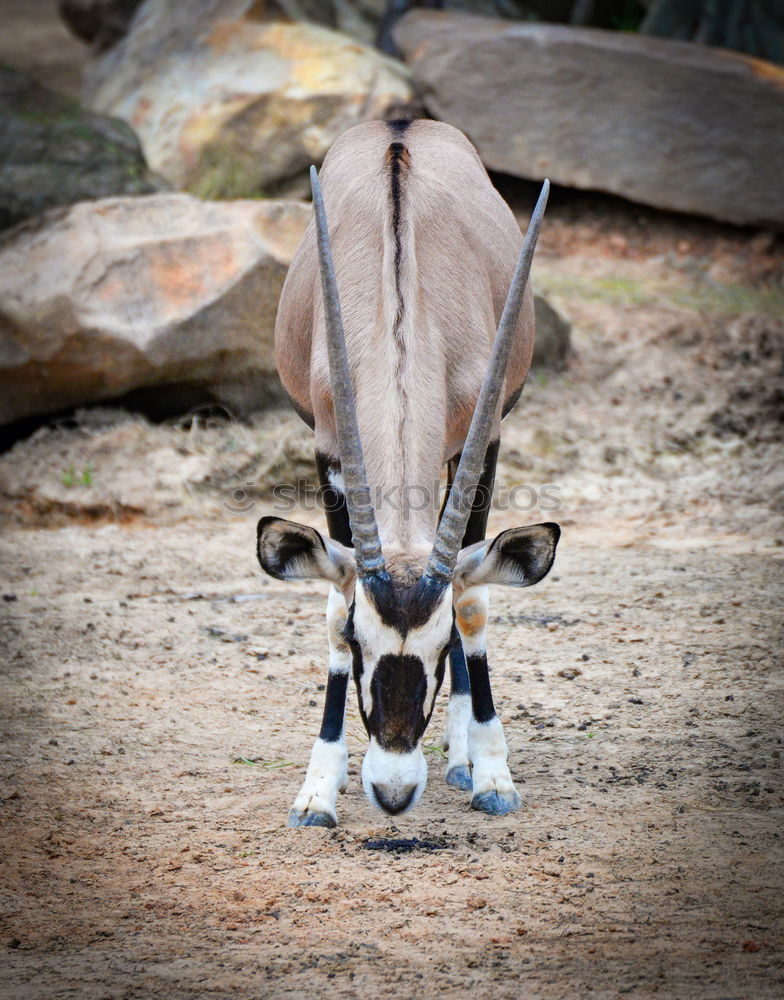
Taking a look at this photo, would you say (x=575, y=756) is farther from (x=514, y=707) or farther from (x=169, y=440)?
(x=169, y=440)

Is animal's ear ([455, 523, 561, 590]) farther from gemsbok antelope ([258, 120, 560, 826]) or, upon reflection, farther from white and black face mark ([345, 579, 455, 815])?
white and black face mark ([345, 579, 455, 815])

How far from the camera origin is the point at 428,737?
4895mm

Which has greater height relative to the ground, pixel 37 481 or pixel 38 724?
pixel 38 724

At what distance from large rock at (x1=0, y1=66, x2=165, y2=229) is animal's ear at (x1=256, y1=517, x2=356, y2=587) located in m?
6.11

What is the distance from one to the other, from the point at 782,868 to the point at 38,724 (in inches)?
118

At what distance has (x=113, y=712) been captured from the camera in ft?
16.2

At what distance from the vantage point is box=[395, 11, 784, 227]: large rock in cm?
1047

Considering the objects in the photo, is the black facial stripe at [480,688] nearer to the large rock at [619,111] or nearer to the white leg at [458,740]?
the white leg at [458,740]

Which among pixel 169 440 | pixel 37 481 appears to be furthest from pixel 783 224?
pixel 37 481

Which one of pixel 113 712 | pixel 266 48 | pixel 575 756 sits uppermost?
pixel 266 48

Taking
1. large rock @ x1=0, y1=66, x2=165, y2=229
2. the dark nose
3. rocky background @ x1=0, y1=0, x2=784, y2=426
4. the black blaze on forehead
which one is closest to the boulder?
rocky background @ x1=0, y1=0, x2=784, y2=426

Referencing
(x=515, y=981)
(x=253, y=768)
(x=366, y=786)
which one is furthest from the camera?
(x=253, y=768)

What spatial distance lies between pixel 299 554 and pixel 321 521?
144 inches

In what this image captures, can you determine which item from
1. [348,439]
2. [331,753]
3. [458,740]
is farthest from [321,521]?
[348,439]
